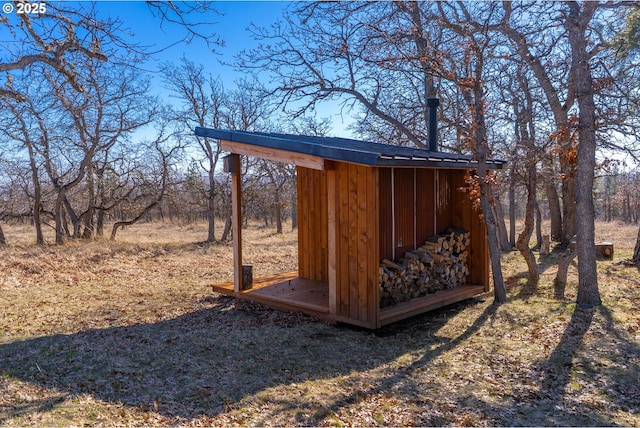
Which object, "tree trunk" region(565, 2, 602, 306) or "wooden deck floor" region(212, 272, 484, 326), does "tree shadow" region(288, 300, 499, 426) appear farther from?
"tree trunk" region(565, 2, 602, 306)

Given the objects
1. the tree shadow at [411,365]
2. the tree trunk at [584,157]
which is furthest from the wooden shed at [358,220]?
the tree trunk at [584,157]

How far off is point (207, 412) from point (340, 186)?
302cm

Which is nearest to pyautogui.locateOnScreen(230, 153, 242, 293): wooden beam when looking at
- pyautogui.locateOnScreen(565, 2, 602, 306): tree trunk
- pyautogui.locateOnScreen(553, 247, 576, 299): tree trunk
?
pyautogui.locateOnScreen(565, 2, 602, 306): tree trunk

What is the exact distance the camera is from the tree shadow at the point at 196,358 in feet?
11.9

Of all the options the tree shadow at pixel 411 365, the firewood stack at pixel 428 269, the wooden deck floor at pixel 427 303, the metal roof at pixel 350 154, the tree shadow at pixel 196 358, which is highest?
the metal roof at pixel 350 154

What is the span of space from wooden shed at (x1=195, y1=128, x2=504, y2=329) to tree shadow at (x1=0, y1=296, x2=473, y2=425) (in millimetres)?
398

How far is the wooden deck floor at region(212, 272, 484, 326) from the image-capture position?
226 inches

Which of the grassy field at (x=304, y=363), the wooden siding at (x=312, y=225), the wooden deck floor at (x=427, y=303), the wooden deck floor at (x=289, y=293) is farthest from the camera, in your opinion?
the wooden siding at (x=312, y=225)

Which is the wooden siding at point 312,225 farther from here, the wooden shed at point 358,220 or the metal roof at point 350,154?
the metal roof at point 350,154

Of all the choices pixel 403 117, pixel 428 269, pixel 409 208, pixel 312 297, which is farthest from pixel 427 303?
pixel 403 117

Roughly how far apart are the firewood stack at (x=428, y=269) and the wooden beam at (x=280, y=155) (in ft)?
5.36

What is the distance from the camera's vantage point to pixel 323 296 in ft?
21.4

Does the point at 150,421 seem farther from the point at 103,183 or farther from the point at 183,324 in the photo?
the point at 103,183

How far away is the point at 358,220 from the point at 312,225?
7.77 ft
